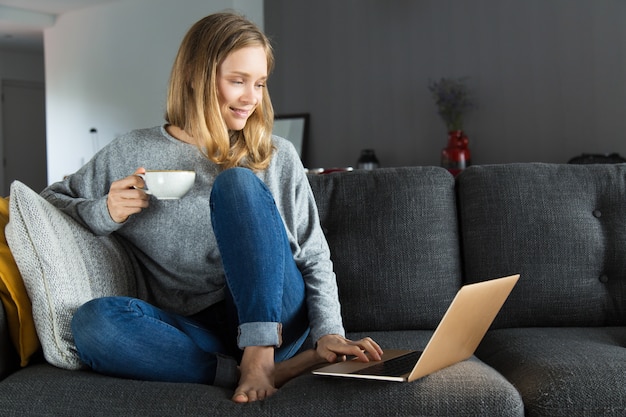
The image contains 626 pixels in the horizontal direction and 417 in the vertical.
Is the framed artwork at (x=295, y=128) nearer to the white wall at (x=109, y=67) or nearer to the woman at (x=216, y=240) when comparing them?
the white wall at (x=109, y=67)

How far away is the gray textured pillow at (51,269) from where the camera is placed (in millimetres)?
1560

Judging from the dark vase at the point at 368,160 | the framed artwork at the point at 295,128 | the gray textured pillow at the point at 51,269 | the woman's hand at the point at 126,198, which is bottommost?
the gray textured pillow at the point at 51,269

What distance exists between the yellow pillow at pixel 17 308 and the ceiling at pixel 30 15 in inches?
292

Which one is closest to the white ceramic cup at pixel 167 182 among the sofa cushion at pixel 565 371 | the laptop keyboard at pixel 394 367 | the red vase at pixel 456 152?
the laptop keyboard at pixel 394 367

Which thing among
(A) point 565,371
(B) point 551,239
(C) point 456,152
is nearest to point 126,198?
(A) point 565,371

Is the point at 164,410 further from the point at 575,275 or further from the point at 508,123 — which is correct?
the point at 508,123

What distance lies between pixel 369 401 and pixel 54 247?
0.71 meters

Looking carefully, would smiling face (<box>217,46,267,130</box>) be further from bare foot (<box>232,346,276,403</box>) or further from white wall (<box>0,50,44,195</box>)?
white wall (<box>0,50,44,195</box>)

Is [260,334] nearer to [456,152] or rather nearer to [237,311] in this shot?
[237,311]

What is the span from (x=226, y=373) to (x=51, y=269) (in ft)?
1.33

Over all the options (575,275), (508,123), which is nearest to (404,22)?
(508,123)

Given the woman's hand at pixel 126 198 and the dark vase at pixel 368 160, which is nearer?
the woman's hand at pixel 126 198

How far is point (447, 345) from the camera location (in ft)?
4.58

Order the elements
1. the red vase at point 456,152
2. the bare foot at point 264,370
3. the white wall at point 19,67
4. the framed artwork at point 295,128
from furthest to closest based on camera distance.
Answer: the white wall at point 19,67 → the framed artwork at point 295,128 → the red vase at point 456,152 → the bare foot at point 264,370
